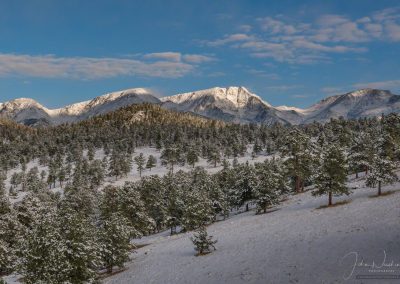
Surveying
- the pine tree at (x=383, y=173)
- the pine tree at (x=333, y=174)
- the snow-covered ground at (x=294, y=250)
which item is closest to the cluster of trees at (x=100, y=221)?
the snow-covered ground at (x=294, y=250)

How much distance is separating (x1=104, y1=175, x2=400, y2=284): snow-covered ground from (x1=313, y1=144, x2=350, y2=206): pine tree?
10.4 feet

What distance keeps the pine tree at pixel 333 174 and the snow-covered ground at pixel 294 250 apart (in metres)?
3.16

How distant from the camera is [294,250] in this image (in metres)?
41.2

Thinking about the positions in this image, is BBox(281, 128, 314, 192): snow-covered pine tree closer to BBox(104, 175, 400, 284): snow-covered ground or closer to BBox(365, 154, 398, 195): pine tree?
BBox(104, 175, 400, 284): snow-covered ground

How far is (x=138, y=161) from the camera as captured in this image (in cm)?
19525

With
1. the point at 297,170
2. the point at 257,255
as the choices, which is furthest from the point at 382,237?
the point at 297,170

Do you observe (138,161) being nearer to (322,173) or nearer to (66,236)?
(322,173)

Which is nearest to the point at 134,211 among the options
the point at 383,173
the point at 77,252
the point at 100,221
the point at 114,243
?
the point at 100,221

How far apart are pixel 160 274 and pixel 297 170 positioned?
45222 mm

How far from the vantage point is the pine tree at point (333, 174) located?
62.5m

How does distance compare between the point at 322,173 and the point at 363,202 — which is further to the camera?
the point at 322,173

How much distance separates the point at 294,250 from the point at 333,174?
2509cm

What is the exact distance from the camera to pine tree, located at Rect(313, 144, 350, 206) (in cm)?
6246

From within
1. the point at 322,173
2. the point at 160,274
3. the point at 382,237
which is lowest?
the point at 160,274
